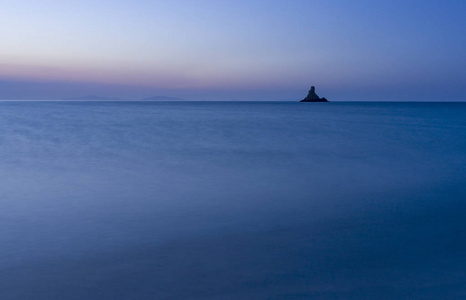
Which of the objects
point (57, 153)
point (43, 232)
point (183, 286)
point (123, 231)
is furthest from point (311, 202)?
point (57, 153)

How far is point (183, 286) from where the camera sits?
4.44 m

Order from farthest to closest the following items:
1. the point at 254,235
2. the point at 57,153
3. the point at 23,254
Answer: the point at 57,153
the point at 254,235
the point at 23,254

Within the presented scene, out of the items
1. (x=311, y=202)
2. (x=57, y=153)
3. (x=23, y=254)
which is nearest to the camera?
(x=23, y=254)

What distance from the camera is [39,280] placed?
4.62m

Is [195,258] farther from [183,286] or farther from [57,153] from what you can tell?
[57,153]

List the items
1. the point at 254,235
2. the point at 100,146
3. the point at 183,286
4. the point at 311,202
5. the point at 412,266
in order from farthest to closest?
1. the point at 100,146
2. the point at 311,202
3. the point at 254,235
4. the point at 412,266
5. the point at 183,286

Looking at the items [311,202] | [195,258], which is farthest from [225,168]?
[195,258]

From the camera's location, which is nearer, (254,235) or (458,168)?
(254,235)

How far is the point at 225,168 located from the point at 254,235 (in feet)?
24.9

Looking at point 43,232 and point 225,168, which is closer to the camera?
point 43,232

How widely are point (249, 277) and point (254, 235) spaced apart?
5.26ft

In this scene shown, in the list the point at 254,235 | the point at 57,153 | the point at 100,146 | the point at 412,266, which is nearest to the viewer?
the point at 412,266

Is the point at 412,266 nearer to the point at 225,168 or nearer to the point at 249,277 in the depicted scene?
the point at 249,277

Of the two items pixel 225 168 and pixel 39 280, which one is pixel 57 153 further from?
pixel 39 280
